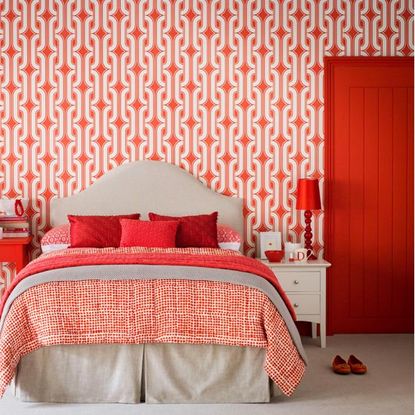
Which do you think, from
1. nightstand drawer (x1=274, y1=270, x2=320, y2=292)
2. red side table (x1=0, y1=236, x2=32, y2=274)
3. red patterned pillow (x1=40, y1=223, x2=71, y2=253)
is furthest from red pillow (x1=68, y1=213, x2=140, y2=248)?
nightstand drawer (x1=274, y1=270, x2=320, y2=292)

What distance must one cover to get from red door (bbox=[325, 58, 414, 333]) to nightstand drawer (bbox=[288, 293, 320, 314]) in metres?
0.52

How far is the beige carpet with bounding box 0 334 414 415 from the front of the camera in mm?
3650

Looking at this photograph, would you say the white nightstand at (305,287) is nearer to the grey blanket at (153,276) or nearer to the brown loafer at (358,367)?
the brown loafer at (358,367)

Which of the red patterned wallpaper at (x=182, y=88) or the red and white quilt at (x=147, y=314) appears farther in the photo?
the red patterned wallpaper at (x=182, y=88)

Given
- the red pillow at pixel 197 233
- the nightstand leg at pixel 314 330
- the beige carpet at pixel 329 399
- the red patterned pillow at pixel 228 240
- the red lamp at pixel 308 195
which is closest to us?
the beige carpet at pixel 329 399

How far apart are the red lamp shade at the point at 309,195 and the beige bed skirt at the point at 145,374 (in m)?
1.87

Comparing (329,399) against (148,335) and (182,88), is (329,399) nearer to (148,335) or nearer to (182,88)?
(148,335)

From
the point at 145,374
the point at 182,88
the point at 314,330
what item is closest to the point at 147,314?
the point at 145,374

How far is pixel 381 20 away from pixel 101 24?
7.60ft

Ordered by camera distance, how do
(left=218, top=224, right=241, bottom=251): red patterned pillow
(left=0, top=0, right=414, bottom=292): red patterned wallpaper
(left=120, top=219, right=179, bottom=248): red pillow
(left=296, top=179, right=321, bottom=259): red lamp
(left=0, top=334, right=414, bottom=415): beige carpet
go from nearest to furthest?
(left=0, top=334, right=414, bottom=415): beige carpet, (left=120, top=219, right=179, bottom=248): red pillow, (left=218, top=224, right=241, bottom=251): red patterned pillow, (left=296, top=179, right=321, bottom=259): red lamp, (left=0, top=0, right=414, bottom=292): red patterned wallpaper

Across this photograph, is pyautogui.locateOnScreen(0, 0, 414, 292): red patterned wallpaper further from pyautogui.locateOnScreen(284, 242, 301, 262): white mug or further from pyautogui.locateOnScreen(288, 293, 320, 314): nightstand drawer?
pyautogui.locateOnScreen(288, 293, 320, 314): nightstand drawer

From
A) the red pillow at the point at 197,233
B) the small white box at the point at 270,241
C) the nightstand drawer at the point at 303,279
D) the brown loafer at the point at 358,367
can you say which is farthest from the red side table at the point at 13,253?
the brown loafer at the point at 358,367

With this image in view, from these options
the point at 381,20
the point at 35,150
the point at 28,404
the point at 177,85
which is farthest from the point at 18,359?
the point at 381,20

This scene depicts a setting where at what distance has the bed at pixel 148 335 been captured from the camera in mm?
3703
